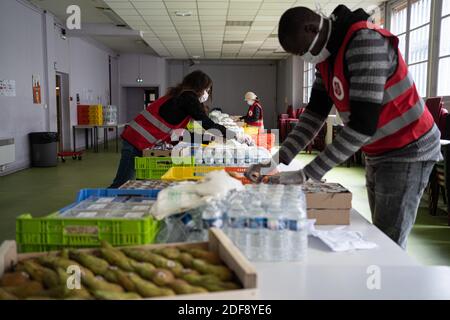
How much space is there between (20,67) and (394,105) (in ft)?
27.7

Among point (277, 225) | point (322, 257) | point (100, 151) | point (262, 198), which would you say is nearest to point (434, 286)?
point (322, 257)

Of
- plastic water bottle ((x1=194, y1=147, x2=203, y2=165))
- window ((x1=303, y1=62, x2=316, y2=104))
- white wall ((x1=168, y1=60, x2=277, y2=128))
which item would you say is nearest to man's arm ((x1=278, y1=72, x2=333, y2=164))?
plastic water bottle ((x1=194, y1=147, x2=203, y2=165))

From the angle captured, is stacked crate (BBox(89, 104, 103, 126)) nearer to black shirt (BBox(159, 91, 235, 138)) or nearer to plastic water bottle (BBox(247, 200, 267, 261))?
black shirt (BBox(159, 91, 235, 138))

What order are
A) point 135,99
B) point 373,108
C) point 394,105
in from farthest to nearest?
point 135,99 → point 394,105 → point 373,108

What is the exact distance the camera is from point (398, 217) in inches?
70.9

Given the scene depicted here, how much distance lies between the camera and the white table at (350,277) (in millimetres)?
1229

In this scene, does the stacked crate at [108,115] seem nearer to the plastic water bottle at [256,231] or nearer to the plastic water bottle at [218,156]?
the plastic water bottle at [218,156]

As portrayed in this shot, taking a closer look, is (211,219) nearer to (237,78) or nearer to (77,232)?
(77,232)

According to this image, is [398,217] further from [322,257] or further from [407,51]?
[407,51]

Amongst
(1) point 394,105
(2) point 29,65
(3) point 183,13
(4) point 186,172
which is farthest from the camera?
(3) point 183,13

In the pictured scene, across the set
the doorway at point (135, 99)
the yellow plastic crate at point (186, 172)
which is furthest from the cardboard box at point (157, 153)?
the doorway at point (135, 99)

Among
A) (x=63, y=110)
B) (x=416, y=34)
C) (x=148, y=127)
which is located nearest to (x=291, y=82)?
(x=63, y=110)

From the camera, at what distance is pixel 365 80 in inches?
61.2

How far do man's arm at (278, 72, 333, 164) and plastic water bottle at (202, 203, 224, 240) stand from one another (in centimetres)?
80
